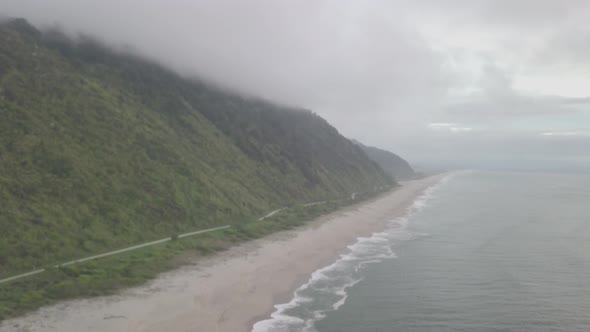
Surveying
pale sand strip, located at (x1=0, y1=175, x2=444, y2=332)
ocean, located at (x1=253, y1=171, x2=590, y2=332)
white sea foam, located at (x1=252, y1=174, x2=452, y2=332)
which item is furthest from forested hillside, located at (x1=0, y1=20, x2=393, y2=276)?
ocean, located at (x1=253, y1=171, x2=590, y2=332)

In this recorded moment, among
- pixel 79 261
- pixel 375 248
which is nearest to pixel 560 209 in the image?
pixel 375 248

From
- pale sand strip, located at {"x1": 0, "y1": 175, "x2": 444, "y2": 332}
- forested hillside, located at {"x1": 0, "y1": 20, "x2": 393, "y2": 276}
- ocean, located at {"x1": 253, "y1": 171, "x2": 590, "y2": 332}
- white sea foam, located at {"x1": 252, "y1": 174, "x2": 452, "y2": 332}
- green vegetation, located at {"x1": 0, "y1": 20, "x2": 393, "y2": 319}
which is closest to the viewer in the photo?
pale sand strip, located at {"x1": 0, "y1": 175, "x2": 444, "y2": 332}

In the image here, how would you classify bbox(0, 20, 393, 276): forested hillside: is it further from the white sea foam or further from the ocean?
the ocean

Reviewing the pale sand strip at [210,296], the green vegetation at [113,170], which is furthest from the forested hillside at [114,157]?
the pale sand strip at [210,296]

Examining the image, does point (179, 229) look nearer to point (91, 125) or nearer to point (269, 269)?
point (269, 269)

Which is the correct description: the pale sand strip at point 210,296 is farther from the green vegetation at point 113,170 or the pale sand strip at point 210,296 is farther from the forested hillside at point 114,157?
the forested hillside at point 114,157

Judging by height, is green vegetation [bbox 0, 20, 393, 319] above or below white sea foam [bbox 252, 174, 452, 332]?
above
